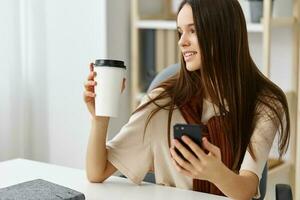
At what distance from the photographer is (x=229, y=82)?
4.78ft

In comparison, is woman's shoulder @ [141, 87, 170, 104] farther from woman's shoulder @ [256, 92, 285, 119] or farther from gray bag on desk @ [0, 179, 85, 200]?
gray bag on desk @ [0, 179, 85, 200]

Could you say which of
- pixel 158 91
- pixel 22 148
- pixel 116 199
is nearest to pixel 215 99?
pixel 158 91

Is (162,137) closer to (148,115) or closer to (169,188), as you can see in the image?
(148,115)

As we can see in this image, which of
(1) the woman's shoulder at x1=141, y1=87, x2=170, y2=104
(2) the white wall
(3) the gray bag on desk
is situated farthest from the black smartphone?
(2) the white wall

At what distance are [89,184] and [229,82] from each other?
46 centimetres

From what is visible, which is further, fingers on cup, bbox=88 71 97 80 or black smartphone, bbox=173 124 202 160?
fingers on cup, bbox=88 71 97 80

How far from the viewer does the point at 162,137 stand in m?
1.53

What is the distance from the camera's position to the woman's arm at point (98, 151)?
143cm

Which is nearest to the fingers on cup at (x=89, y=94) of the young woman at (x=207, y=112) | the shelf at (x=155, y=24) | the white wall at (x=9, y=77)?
the young woman at (x=207, y=112)

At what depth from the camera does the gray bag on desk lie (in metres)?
1.17

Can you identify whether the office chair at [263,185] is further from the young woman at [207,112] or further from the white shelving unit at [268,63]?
the white shelving unit at [268,63]

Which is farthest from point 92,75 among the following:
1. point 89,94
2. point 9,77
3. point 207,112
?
point 9,77

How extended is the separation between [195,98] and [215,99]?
7 centimetres

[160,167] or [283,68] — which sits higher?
[283,68]
